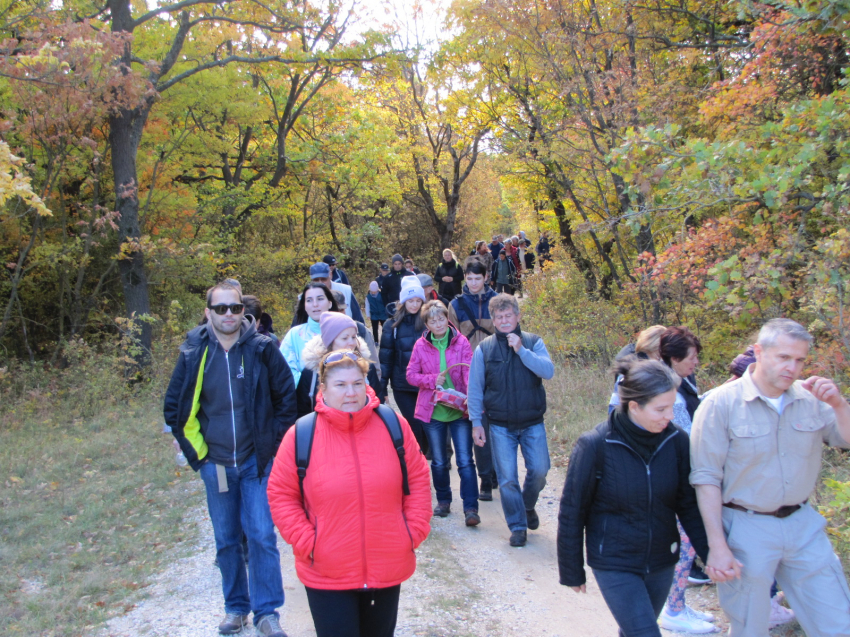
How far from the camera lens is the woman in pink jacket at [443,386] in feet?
19.5

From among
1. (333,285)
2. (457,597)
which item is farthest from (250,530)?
(333,285)

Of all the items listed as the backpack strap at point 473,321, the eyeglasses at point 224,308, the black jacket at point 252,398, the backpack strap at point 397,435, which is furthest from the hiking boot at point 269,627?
the backpack strap at point 473,321

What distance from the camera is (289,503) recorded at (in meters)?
2.96

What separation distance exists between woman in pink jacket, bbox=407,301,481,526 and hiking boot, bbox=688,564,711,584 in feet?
6.07

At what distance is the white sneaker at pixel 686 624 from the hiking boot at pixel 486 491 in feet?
8.19

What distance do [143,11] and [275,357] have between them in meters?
12.7

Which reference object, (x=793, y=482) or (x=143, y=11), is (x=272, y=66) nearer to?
(x=143, y=11)

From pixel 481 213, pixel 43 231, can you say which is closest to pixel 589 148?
pixel 43 231

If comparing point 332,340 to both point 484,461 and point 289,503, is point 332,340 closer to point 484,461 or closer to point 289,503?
point 289,503

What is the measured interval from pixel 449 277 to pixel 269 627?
1017 cm

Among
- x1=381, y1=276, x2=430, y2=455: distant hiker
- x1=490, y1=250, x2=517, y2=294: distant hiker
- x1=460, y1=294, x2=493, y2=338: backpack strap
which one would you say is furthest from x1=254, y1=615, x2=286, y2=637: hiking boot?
x1=490, y1=250, x2=517, y2=294: distant hiker

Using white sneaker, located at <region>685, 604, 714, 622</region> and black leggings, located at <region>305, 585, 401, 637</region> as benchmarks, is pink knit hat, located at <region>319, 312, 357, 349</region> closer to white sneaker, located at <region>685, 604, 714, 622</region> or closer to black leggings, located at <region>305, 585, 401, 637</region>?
black leggings, located at <region>305, 585, 401, 637</region>

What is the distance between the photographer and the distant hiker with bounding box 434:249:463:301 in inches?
539

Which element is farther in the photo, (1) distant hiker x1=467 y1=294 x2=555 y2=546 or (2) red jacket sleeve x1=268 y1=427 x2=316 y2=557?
(1) distant hiker x1=467 y1=294 x2=555 y2=546
